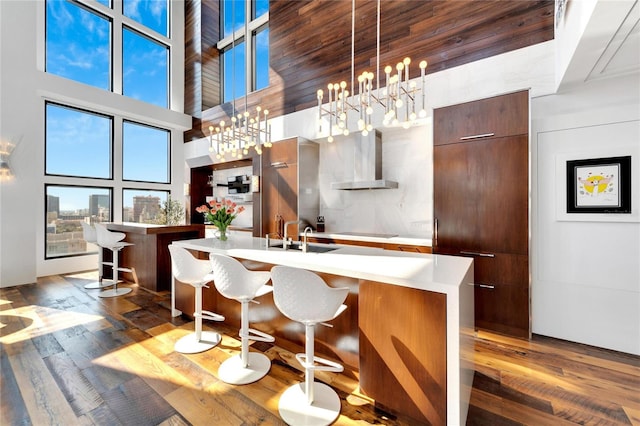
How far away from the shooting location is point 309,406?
176cm

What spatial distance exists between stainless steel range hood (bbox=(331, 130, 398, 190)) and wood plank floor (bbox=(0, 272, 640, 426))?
87.8 inches

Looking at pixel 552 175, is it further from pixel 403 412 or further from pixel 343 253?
pixel 403 412

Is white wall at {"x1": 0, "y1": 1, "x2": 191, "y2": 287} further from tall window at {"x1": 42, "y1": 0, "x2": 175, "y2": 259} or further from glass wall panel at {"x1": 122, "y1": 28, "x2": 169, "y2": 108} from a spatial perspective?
glass wall panel at {"x1": 122, "y1": 28, "x2": 169, "y2": 108}

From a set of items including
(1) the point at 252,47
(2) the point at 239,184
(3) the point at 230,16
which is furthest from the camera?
(3) the point at 230,16

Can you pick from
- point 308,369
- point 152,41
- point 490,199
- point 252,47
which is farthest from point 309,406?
point 152,41

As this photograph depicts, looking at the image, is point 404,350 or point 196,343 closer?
point 404,350

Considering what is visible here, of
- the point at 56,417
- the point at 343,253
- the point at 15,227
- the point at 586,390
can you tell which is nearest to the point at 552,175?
the point at 586,390

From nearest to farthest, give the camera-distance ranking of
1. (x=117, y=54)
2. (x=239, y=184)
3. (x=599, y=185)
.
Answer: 1. (x=599, y=185)
2. (x=239, y=184)
3. (x=117, y=54)

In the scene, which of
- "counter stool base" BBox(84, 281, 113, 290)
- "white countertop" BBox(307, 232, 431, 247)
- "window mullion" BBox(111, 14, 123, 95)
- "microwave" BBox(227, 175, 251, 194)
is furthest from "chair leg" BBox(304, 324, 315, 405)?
"window mullion" BBox(111, 14, 123, 95)

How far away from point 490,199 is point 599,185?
0.88 meters

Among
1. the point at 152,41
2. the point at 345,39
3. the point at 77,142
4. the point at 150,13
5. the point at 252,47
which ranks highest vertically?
the point at 150,13

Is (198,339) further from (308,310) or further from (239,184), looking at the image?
(239,184)

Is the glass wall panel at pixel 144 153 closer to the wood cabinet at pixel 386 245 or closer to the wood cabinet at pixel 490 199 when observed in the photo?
the wood cabinet at pixel 386 245

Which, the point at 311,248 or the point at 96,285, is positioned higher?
the point at 311,248
